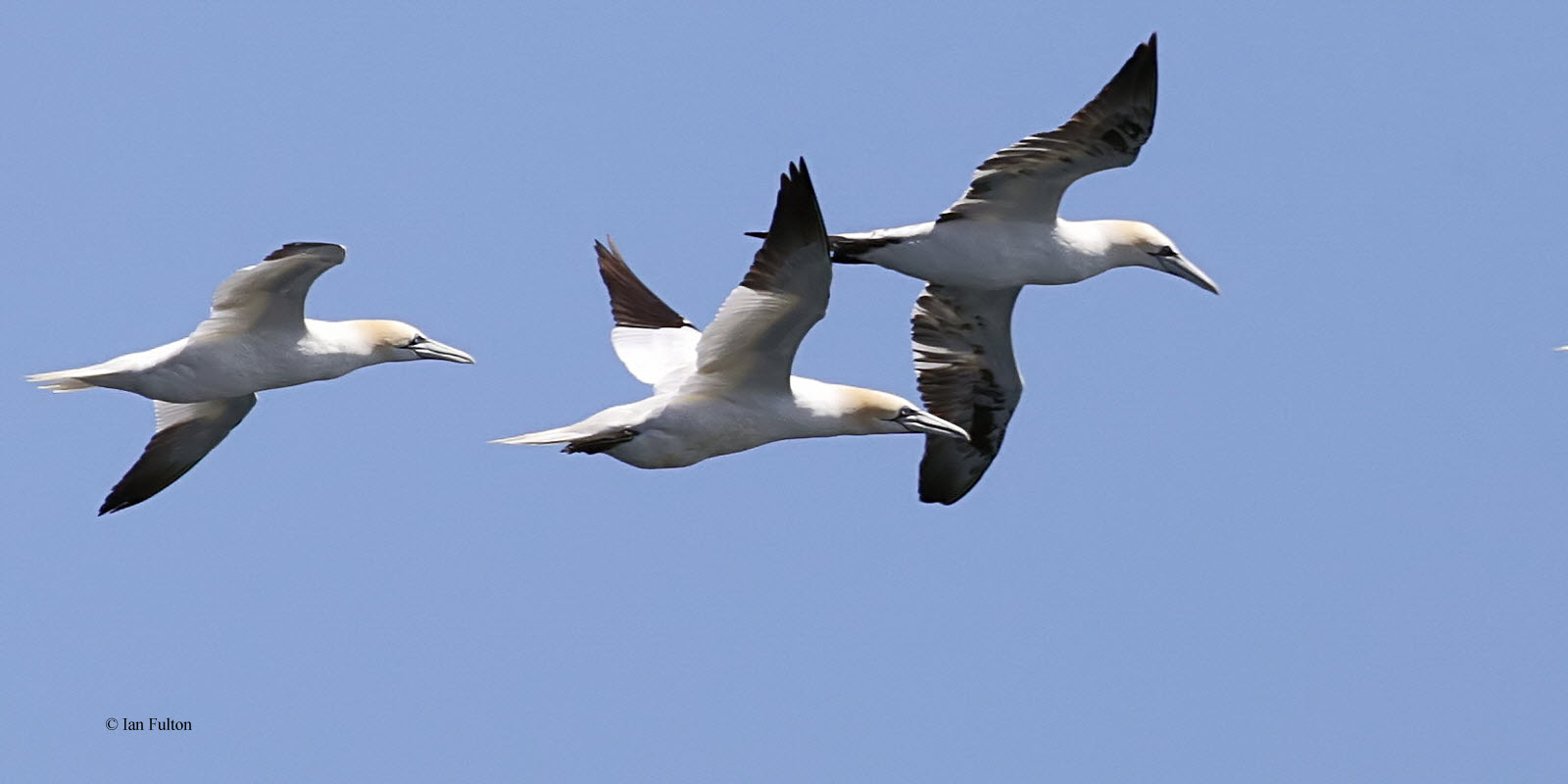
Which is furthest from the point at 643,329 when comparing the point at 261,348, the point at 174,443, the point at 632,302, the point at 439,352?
the point at 174,443

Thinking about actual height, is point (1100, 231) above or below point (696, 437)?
above

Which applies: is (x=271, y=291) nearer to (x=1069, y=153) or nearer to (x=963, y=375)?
(x=1069, y=153)

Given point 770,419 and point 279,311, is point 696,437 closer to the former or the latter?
point 770,419

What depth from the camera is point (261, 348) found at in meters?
17.9

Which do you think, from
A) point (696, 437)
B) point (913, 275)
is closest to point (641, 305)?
point (913, 275)

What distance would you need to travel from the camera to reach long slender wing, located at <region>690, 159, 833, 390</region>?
52.3ft

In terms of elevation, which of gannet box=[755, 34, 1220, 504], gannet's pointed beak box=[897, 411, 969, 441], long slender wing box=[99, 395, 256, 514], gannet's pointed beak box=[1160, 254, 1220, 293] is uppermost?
gannet box=[755, 34, 1220, 504]

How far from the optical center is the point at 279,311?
17.9 meters

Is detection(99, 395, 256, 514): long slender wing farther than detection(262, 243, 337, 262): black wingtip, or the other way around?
detection(99, 395, 256, 514): long slender wing

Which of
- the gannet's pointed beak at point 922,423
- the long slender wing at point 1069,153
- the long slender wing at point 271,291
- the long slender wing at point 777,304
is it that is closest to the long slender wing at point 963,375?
the long slender wing at point 1069,153

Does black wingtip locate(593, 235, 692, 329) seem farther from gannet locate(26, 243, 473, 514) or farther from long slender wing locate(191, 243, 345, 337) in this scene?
long slender wing locate(191, 243, 345, 337)

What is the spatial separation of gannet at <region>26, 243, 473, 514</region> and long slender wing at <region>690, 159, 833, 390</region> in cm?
256

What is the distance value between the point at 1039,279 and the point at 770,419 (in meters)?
2.72

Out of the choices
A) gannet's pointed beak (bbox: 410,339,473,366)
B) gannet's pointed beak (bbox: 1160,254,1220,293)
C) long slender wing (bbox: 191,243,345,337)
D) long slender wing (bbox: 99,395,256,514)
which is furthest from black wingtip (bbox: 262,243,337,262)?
gannet's pointed beak (bbox: 1160,254,1220,293)
